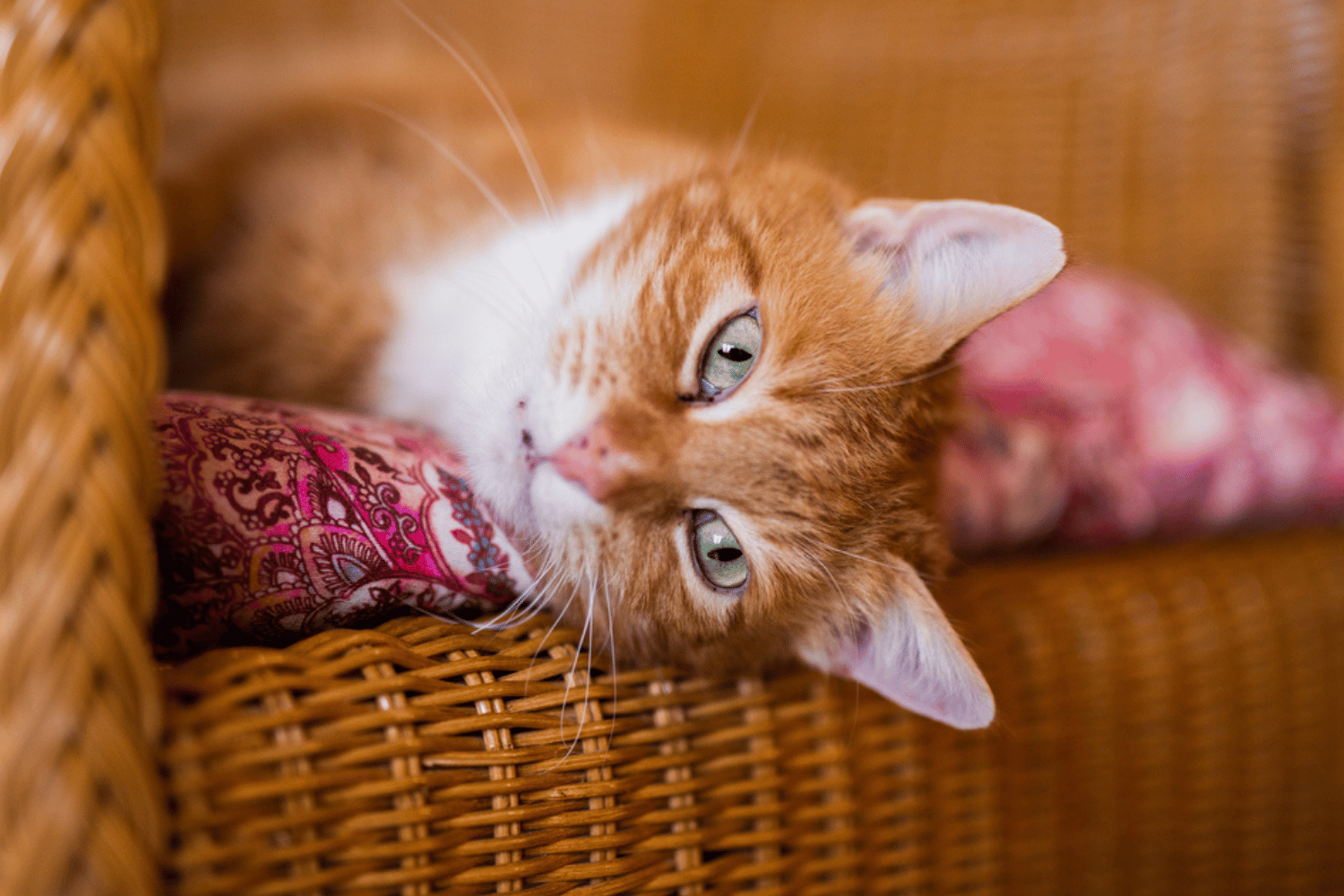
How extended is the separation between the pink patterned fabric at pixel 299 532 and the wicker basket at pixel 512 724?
0.23 feet

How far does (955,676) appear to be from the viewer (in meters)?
1.05

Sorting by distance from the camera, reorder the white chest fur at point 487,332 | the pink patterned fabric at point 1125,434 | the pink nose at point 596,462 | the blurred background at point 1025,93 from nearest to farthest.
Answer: the pink nose at point 596,462, the white chest fur at point 487,332, the pink patterned fabric at point 1125,434, the blurred background at point 1025,93

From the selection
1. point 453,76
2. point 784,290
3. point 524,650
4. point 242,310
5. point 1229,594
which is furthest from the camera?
point 453,76

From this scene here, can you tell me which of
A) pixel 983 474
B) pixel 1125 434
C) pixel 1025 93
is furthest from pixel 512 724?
pixel 1025 93

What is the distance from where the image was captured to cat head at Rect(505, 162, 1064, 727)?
3.38 ft

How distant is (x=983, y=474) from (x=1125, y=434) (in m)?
0.48

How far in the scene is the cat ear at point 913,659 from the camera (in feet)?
3.46

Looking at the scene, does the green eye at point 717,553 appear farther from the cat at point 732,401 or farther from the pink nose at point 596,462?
the pink nose at point 596,462

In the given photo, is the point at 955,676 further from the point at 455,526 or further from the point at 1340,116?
the point at 1340,116

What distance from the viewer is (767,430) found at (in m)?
1.07

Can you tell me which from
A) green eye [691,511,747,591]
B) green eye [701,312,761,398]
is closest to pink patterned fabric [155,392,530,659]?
green eye [691,511,747,591]

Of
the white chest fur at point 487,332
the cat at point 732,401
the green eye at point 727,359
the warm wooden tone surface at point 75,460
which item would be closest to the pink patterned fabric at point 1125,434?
the cat at point 732,401

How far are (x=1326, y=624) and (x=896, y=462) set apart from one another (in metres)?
1.18

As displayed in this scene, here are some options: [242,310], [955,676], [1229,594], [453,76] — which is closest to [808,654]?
[955,676]
